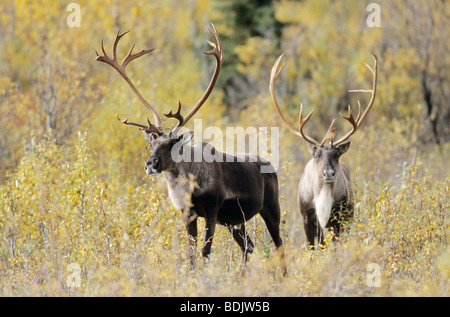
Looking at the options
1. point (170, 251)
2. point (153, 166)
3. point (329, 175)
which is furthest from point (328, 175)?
point (153, 166)

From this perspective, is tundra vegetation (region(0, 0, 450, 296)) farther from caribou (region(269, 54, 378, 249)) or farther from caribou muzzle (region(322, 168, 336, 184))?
caribou muzzle (region(322, 168, 336, 184))

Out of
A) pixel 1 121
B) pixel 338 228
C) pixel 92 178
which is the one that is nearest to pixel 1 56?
pixel 1 121

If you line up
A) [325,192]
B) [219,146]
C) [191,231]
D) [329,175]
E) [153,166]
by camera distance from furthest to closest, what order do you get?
1. [219,146]
2. [325,192]
3. [329,175]
4. [191,231]
5. [153,166]

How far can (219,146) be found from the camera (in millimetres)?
9625

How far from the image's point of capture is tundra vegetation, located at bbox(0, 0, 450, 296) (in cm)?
671

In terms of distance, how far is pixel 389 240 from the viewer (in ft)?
26.5

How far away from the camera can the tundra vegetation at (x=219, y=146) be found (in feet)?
22.0

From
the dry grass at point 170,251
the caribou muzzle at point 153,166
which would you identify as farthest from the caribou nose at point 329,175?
the caribou muzzle at point 153,166

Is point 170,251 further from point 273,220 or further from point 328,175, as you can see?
point 328,175

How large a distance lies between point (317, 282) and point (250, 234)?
308 centimetres

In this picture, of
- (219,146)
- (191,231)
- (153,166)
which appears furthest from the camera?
(219,146)

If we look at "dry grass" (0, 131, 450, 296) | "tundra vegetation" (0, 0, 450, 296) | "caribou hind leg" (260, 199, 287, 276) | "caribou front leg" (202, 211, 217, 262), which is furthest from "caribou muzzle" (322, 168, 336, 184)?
"caribou front leg" (202, 211, 217, 262)

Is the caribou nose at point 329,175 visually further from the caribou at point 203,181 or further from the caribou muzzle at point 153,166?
the caribou muzzle at point 153,166
